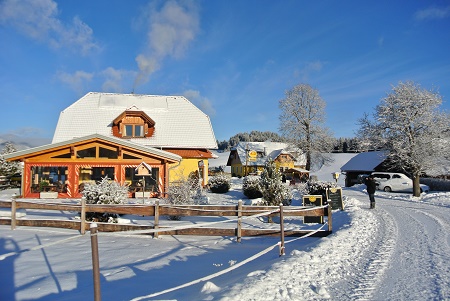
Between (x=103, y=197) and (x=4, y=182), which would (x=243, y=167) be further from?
(x=103, y=197)

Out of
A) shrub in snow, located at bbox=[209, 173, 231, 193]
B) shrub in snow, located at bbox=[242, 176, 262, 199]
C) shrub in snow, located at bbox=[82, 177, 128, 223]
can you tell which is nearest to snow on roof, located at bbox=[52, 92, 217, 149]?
shrub in snow, located at bbox=[209, 173, 231, 193]

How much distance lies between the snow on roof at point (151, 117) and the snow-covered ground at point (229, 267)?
18.9 metres

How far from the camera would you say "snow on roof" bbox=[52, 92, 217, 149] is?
28438 mm

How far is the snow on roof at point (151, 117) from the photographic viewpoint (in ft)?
93.3

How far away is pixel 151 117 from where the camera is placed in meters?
30.8

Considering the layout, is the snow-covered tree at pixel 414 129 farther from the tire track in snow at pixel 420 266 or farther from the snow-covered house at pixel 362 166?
the tire track in snow at pixel 420 266

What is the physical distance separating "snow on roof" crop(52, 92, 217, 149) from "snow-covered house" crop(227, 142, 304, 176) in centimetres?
2434

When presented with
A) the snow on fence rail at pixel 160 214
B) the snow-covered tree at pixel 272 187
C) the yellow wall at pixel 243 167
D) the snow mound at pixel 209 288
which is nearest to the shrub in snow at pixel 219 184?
the snow-covered tree at pixel 272 187

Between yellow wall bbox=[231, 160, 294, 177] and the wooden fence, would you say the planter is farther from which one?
yellow wall bbox=[231, 160, 294, 177]

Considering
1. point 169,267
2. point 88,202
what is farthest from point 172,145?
point 169,267

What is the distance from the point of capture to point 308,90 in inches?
1702

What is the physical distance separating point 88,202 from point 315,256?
8.42 m

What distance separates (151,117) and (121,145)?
10748mm

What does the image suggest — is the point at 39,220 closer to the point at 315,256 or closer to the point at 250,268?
the point at 250,268
